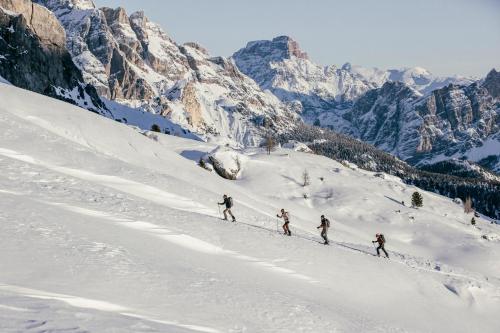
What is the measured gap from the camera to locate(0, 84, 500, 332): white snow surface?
1252 cm

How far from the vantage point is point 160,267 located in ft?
56.0

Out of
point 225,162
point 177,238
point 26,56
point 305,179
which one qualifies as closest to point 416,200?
point 305,179

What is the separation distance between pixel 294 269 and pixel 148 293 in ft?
37.2

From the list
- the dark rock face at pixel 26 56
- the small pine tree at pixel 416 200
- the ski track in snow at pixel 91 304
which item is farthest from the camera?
the dark rock face at pixel 26 56

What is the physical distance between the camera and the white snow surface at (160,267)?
41.1 ft

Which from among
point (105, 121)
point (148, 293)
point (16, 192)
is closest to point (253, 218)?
point (16, 192)

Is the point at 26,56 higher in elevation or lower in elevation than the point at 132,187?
higher

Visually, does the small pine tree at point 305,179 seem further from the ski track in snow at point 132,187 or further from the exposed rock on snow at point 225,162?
the ski track in snow at point 132,187

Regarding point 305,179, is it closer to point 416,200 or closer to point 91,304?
point 416,200

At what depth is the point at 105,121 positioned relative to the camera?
60.8m

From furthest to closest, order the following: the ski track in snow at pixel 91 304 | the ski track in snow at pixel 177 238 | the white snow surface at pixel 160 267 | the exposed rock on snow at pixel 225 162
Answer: the exposed rock on snow at pixel 225 162
the ski track in snow at pixel 177 238
the white snow surface at pixel 160 267
the ski track in snow at pixel 91 304

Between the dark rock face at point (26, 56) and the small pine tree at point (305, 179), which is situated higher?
the dark rock face at point (26, 56)

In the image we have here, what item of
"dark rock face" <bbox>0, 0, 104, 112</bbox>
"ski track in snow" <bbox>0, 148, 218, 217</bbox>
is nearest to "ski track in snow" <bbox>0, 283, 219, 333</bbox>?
"ski track in snow" <bbox>0, 148, 218, 217</bbox>

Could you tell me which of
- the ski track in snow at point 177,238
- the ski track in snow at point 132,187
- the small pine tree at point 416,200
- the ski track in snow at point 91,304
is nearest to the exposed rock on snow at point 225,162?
the small pine tree at point 416,200
